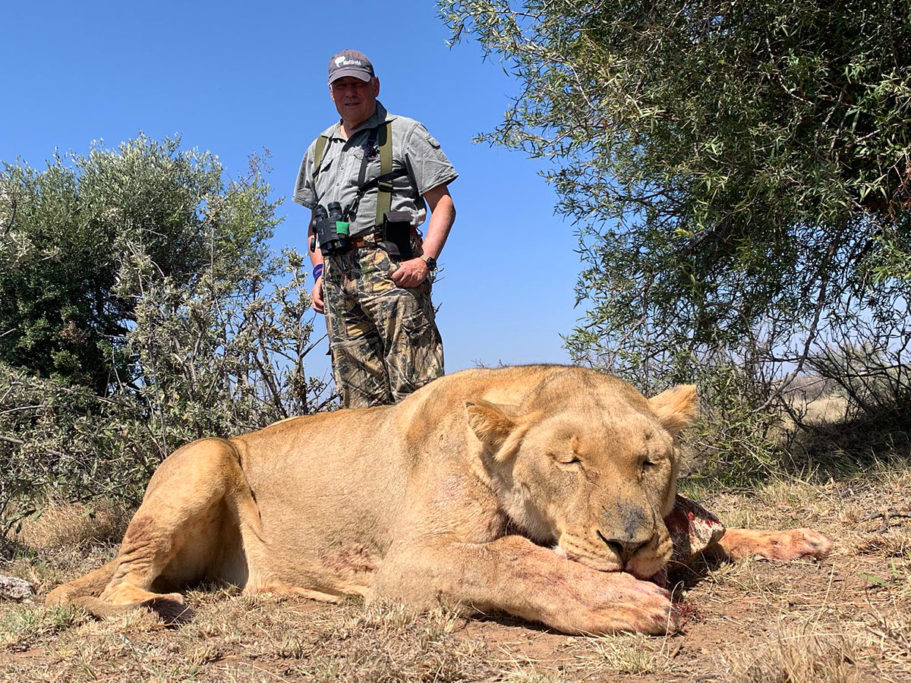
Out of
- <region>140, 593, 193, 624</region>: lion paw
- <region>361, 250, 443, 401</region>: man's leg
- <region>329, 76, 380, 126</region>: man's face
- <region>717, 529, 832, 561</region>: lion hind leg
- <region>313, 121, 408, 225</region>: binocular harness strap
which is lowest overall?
<region>717, 529, 832, 561</region>: lion hind leg

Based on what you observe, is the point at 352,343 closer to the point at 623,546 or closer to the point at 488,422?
the point at 488,422

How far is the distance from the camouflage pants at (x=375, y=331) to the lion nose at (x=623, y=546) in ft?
9.04

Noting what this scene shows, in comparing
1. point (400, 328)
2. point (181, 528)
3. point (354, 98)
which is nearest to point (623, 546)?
point (181, 528)

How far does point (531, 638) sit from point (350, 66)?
419 cm

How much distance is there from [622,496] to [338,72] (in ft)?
13.1

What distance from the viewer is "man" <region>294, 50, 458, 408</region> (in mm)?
5504

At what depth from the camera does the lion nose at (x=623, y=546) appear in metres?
2.84

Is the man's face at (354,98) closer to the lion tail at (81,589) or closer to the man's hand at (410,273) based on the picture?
the man's hand at (410,273)

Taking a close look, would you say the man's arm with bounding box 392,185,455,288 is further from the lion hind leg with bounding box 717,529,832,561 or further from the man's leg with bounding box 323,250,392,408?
the lion hind leg with bounding box 717,529,832,561

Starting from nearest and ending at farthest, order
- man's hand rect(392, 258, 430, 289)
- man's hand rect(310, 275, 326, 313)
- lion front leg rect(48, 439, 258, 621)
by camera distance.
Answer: lion front leg rect(48, 439, 258, 621) < man's hand rect(392, 258, 430, 289) < man's hand rect(310, 275, 326, 313)

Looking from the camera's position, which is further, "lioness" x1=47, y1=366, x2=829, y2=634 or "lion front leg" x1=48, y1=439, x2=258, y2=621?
"lion front leg" x1=48, y1=439, x2=258, y2=621

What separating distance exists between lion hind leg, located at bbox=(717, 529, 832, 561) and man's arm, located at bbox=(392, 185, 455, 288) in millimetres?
2613

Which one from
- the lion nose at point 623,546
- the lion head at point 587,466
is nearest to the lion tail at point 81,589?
the lion head at point 587,466

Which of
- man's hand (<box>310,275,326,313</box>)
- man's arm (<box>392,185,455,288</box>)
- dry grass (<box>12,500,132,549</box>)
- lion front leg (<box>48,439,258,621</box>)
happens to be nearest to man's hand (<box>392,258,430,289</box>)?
man's arm (<box>392,185,455,288</box>)
